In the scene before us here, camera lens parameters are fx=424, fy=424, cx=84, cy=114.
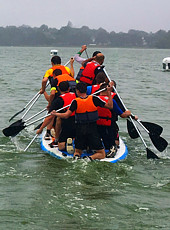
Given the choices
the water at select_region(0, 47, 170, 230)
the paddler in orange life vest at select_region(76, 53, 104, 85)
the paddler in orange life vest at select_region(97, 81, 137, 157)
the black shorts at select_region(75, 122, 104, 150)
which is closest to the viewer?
the water at select_region(0, 47, 170, 230)

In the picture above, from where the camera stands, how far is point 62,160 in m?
8.69

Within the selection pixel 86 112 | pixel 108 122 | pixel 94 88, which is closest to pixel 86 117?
pixel 86 112

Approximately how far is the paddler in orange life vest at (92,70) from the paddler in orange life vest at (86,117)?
1.79 metres

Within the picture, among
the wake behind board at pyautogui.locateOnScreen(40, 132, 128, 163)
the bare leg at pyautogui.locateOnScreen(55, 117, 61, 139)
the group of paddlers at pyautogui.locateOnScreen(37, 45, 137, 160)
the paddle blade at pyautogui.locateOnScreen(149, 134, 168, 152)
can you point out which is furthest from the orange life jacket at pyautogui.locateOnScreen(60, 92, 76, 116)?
the paddle blade at pyautogui.locateOnScreen(149, 134, 168, 152)

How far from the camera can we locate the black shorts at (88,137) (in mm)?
7934

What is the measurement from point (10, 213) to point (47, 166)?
2369 mm

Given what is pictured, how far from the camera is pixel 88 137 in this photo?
8023 millimetres

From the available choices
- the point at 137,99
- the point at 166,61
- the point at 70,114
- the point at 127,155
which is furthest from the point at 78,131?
the point at 166,61

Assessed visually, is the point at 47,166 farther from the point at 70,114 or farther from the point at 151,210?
the point at 151,210

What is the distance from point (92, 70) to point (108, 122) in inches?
65.1

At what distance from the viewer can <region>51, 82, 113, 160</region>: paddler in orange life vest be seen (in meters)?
7.77

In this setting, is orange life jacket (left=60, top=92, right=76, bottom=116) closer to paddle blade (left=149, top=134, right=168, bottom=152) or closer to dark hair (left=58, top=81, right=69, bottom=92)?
dark hair (left=58, top=81, right=69, bottom=92)

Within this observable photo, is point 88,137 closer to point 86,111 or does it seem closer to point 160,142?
point 86,111

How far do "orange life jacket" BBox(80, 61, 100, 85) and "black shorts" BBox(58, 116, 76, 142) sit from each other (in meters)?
1.53
